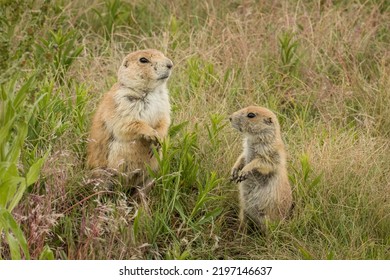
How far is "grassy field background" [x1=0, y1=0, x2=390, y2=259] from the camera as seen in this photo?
5270 millimetres

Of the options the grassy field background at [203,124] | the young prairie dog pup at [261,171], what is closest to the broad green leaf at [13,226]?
the grassy field background at [203,124]

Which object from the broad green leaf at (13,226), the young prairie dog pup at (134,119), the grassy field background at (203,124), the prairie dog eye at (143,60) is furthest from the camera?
the prairie dog eye at (143,60)

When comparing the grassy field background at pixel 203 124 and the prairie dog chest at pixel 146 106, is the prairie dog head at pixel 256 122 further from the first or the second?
the prairie dog chest at pixel 146 106

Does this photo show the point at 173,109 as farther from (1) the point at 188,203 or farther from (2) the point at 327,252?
(2) the point at 327,252

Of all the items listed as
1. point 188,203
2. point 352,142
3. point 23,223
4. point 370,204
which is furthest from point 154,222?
point 352,142

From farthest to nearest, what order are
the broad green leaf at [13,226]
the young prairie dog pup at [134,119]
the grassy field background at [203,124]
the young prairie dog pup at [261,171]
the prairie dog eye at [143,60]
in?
the prairie dog eye at [143,60], the young prairie dog pup at [134,119], the young prairie dog pup at [261,171], the grassy field background at [203,124], the broad green leaf at [13,226]

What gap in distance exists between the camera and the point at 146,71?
611 centimetres

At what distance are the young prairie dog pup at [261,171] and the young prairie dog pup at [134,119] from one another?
60 cm

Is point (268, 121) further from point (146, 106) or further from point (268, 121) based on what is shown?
point (146, 106)

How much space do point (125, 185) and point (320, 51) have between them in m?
3.13

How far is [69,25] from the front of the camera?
860 centimetres

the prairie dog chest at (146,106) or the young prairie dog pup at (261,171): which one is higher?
the prairie dog chest at (146,106)

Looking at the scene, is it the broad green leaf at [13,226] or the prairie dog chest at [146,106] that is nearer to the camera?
the broad green leaf at [13,226]

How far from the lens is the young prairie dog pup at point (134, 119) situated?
600 centimetres
